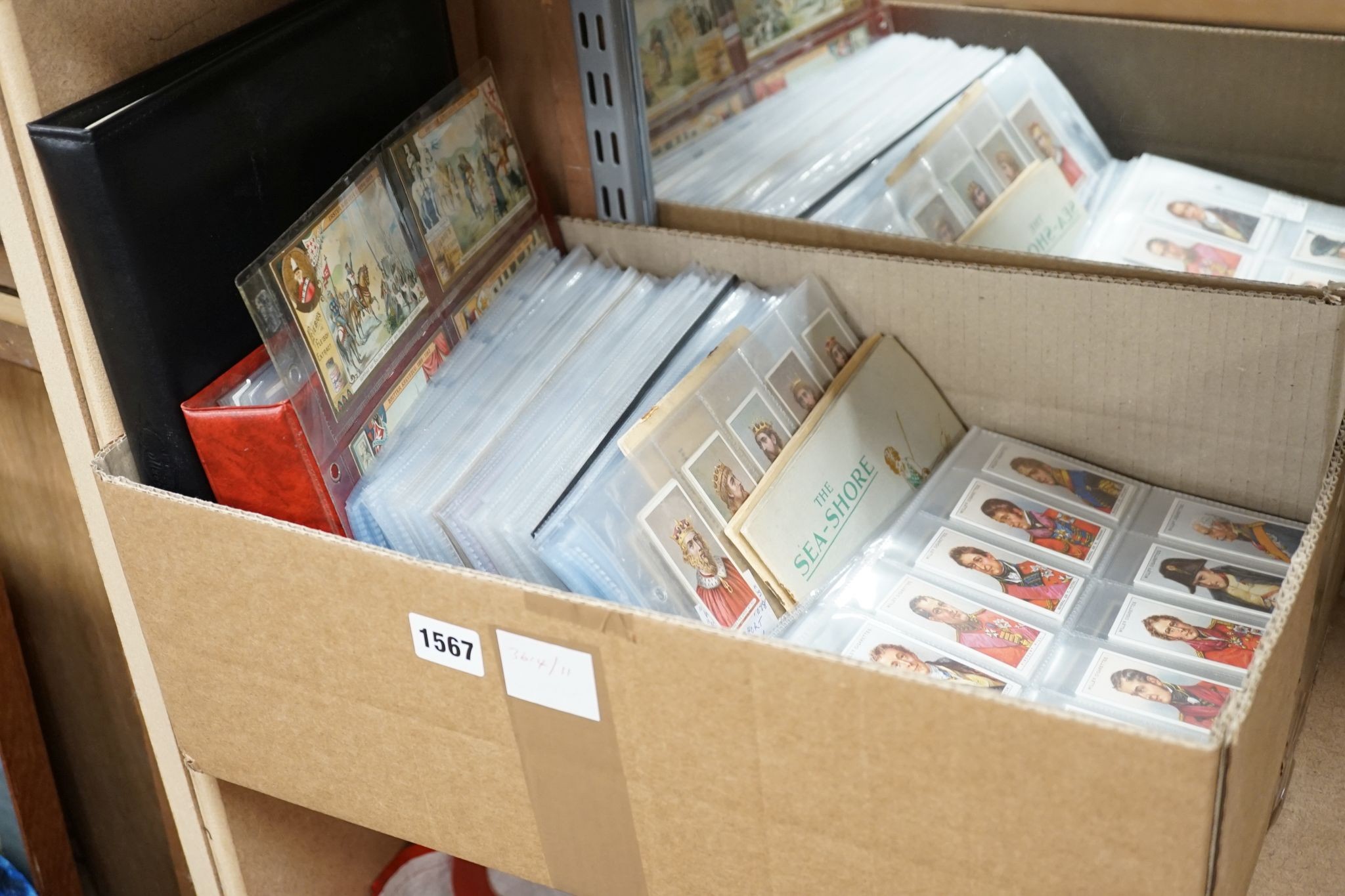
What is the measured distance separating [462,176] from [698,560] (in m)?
0.45

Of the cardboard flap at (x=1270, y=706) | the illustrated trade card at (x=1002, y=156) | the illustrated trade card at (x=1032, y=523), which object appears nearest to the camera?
the cardboard flap at (x=1270, y=706)

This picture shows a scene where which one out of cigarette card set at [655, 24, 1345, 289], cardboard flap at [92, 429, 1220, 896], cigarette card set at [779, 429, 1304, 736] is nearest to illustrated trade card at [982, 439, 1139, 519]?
cigarette card set at [779, 429, 1304, 736]

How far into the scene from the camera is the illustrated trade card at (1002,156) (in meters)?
1.51

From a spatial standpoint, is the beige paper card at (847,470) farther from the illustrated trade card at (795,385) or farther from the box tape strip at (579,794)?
the box tape strip at (579,794)

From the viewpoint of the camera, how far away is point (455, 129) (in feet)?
4.08

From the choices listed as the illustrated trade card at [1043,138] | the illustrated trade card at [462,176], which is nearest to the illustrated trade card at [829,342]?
the illustrated trade card at [462,176]

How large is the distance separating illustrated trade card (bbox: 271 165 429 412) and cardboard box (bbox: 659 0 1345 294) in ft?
1.14

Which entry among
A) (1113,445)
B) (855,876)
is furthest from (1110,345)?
(855,876)

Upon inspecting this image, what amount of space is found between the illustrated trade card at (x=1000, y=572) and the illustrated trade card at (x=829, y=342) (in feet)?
0.67

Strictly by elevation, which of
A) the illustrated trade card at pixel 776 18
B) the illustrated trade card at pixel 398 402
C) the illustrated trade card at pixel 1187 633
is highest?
the illustrated trade card at pixel 776 18

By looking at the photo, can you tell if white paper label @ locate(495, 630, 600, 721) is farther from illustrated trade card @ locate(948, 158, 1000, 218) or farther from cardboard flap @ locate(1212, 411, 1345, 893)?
illustrated trade card @ locate(948, 158, 1000, 218)

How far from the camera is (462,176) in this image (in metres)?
1.25

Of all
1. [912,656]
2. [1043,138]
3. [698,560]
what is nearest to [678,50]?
[1043,138]

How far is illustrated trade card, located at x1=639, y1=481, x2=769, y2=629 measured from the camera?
107 centimetres
